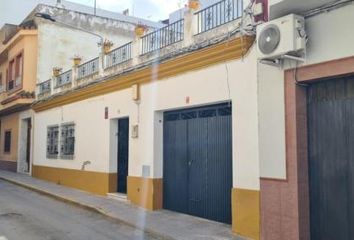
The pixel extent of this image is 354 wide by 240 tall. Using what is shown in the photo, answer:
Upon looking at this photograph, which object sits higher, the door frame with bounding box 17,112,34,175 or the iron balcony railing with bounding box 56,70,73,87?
the iron balcony railing with bounding box 56,70,73,87

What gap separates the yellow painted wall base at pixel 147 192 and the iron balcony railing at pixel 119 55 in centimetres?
354

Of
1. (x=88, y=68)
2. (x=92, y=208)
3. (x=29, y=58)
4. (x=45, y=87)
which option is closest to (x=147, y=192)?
(x=92, y=208)

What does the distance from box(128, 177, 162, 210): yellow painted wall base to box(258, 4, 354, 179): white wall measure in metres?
3.87

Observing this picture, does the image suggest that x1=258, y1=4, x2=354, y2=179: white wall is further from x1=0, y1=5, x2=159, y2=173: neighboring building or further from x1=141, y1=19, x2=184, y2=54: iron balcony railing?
x1=0, y1=5, x2=159, y2=173: neighboring building

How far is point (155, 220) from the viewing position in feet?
30.1

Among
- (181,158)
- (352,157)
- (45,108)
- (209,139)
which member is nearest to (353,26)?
(352,157)

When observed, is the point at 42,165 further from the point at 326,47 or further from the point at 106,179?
the point at 326,47

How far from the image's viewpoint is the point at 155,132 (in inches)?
414

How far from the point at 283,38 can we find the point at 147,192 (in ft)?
18.7

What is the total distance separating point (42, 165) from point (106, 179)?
21.2 feet

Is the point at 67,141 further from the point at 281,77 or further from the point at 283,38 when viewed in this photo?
the point at 283,38

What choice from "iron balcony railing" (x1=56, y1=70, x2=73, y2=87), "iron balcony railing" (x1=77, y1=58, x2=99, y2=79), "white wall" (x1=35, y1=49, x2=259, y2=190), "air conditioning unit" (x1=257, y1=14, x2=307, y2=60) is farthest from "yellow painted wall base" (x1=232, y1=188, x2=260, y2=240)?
"iron balcony railing" (x1=56, y1=70, x2=73, y2=87)

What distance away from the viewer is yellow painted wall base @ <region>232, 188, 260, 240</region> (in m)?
7.35

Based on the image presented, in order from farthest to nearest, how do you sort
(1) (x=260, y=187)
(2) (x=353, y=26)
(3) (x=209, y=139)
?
1. (3) (x=209, y=139)
2. (1) (x=260, y=187)
3. (2) (x=353, y=26)
